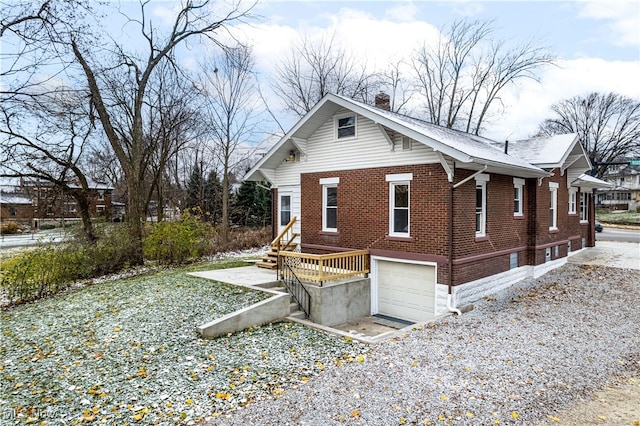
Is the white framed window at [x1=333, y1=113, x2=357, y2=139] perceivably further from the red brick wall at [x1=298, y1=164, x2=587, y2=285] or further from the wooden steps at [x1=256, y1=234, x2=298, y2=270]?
the wooden steps at [x1=256, y1=234, x2=298, y2=270]

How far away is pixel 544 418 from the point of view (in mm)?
4992

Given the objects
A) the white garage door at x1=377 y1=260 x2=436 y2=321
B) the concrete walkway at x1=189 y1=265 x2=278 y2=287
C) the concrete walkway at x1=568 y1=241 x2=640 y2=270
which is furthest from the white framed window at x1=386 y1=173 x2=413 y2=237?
the concrete walkway at x1=568 y1=241 x2=640 y2=270

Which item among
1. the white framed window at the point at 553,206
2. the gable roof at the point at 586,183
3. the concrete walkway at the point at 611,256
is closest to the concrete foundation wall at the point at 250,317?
the white framed window at the point at 553,206

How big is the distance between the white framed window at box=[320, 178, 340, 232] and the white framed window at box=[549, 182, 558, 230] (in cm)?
882

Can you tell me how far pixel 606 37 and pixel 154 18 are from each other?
19.0 m

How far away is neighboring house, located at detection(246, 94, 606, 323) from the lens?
34.1 feet

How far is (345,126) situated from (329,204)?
2.74 m

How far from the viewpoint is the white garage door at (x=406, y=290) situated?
36.0ft

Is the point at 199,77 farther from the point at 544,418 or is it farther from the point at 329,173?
the point at 544,418

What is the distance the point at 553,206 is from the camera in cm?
1536

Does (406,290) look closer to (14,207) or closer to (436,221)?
(436,221)

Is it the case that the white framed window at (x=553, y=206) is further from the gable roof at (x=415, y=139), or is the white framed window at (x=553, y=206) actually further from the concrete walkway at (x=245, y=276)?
the concrete walkway at (x=245, y=276)

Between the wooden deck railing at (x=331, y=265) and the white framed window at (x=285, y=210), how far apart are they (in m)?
3.30

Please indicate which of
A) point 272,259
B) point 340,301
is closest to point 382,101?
point 272,259
